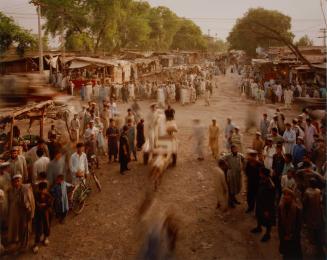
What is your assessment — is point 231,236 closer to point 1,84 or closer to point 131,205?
point 131,205

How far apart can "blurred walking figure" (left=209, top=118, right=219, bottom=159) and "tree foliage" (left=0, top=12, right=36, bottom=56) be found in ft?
48.4

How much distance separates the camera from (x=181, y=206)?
8539mm

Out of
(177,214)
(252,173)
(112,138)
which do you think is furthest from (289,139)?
(112,138)

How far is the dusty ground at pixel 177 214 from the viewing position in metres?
6.87

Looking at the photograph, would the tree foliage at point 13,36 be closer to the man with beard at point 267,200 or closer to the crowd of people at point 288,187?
the crowd of people at point 288,187

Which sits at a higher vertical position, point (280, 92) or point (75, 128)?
point (280, 92)

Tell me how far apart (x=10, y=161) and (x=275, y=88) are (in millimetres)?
17075

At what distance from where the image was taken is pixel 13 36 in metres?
21.8

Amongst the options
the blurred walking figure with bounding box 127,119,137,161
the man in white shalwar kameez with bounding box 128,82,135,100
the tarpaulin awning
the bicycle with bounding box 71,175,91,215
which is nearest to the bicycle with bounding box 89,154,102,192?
the bicycle with bounding box 71,175,91,215

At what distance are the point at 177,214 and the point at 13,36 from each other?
1769cm

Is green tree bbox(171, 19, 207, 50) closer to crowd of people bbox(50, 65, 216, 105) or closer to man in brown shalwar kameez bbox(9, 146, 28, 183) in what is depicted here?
crowd of people bbox(50, 65, 216, 105)

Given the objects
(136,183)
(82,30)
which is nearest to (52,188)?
(136,183)

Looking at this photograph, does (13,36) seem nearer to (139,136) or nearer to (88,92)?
(88,92)

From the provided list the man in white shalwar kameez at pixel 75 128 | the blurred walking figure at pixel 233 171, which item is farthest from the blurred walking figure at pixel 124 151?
the blurred walking figure at pixel 233 171
